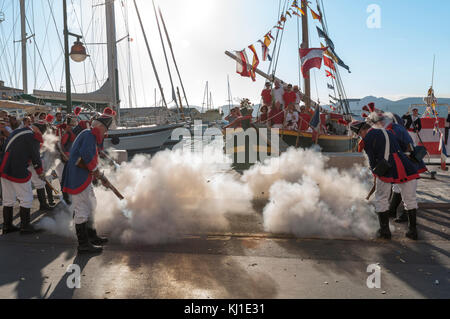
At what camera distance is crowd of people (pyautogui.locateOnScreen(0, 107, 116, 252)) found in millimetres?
4658

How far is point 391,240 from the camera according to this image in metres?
4.97

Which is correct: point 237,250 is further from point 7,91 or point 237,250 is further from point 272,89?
point 7,91

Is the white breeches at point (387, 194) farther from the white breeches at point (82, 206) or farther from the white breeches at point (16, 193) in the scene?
the white breeches at point (16, 193)

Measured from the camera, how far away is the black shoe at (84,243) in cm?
463

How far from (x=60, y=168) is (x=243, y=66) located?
318 inches

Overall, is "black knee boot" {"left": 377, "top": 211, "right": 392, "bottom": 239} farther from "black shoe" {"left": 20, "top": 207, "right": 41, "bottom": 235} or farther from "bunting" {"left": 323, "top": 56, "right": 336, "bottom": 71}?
"bunting" {"left": 323, "top": 56, "right": 336, "bottom": 71}

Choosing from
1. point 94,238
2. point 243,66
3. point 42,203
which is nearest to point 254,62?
point 243,66

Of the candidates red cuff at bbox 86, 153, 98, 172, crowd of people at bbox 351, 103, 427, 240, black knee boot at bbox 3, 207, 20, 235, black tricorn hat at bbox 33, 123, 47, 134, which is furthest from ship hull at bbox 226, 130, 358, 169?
black knee boot at bbox 3, 207, 20, 235

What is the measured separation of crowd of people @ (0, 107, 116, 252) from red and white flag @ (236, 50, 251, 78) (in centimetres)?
763

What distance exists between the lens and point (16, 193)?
5.68 meters

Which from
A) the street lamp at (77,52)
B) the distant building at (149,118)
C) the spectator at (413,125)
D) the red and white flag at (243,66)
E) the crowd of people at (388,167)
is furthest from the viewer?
the distant building at (149,118)

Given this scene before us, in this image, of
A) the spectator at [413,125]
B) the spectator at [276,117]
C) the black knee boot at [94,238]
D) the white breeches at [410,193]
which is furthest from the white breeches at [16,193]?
the spectator at [413,125]
